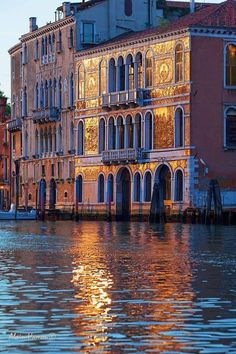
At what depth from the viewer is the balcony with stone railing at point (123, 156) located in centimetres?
6700

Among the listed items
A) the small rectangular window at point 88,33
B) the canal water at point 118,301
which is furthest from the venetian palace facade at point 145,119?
the canal water at point 118,301

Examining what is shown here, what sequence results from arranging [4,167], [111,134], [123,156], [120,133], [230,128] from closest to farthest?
[230,128]
[123,156]
[120,133]
[111,134]
[4,167]

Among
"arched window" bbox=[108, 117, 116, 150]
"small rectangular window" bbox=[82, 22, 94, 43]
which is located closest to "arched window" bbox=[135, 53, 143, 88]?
"arched window" bbox=[108, 117, 116, 150]

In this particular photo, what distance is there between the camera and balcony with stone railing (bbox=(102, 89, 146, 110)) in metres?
Answer: 67.2

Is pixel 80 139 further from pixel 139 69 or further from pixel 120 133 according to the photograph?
pixel 139 69

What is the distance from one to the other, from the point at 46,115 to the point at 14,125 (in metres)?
8.31

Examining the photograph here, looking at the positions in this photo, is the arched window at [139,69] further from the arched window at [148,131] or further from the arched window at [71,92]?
the arched window at [71,92]

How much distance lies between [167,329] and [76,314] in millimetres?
1806

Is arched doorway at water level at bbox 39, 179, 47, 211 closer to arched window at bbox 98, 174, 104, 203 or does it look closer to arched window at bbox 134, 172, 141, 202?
arched window at bbox 98, 174, 104, 203

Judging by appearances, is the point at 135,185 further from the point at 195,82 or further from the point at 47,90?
the point at 47,90

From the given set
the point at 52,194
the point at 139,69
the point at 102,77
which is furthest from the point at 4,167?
the point at 139,69

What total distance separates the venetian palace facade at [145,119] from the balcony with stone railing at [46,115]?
0.19 ft

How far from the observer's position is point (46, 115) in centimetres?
7975

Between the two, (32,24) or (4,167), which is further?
(4,167)
